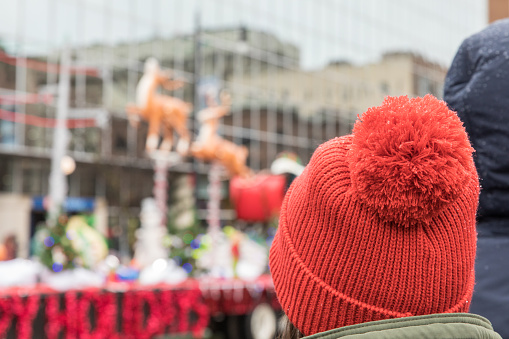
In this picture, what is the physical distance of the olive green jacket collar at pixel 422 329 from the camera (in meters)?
1.07

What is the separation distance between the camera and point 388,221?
3.89 feet

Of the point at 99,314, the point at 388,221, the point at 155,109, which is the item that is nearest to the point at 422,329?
the point at 388,221

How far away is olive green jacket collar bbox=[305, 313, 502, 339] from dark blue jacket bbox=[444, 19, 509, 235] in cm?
59

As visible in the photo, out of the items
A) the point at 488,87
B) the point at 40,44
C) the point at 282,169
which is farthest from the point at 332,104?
the point at 488,87

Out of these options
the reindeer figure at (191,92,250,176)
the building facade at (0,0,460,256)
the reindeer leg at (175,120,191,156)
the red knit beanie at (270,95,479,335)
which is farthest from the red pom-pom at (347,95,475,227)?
the building facade at (0,0,460,256)

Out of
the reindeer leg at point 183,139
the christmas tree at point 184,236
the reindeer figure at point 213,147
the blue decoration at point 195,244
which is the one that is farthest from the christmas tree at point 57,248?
the reindeer figure at point 213,147

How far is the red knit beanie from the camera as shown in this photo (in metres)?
1.15

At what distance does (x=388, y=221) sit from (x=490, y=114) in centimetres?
61

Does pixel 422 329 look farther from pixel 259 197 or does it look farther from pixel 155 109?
pixel 155 109

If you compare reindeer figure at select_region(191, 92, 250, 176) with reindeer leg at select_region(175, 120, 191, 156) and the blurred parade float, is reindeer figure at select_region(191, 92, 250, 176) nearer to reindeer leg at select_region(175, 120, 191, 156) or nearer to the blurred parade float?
reindeer leg at select_region(175, 120, 191, 156)

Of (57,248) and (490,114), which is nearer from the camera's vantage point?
(490,114)

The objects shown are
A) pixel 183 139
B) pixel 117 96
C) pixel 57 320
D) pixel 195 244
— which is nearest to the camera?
pixel 57 320

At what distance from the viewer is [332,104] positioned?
32.3m

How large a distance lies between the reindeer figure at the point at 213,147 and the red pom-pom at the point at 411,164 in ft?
39.8
